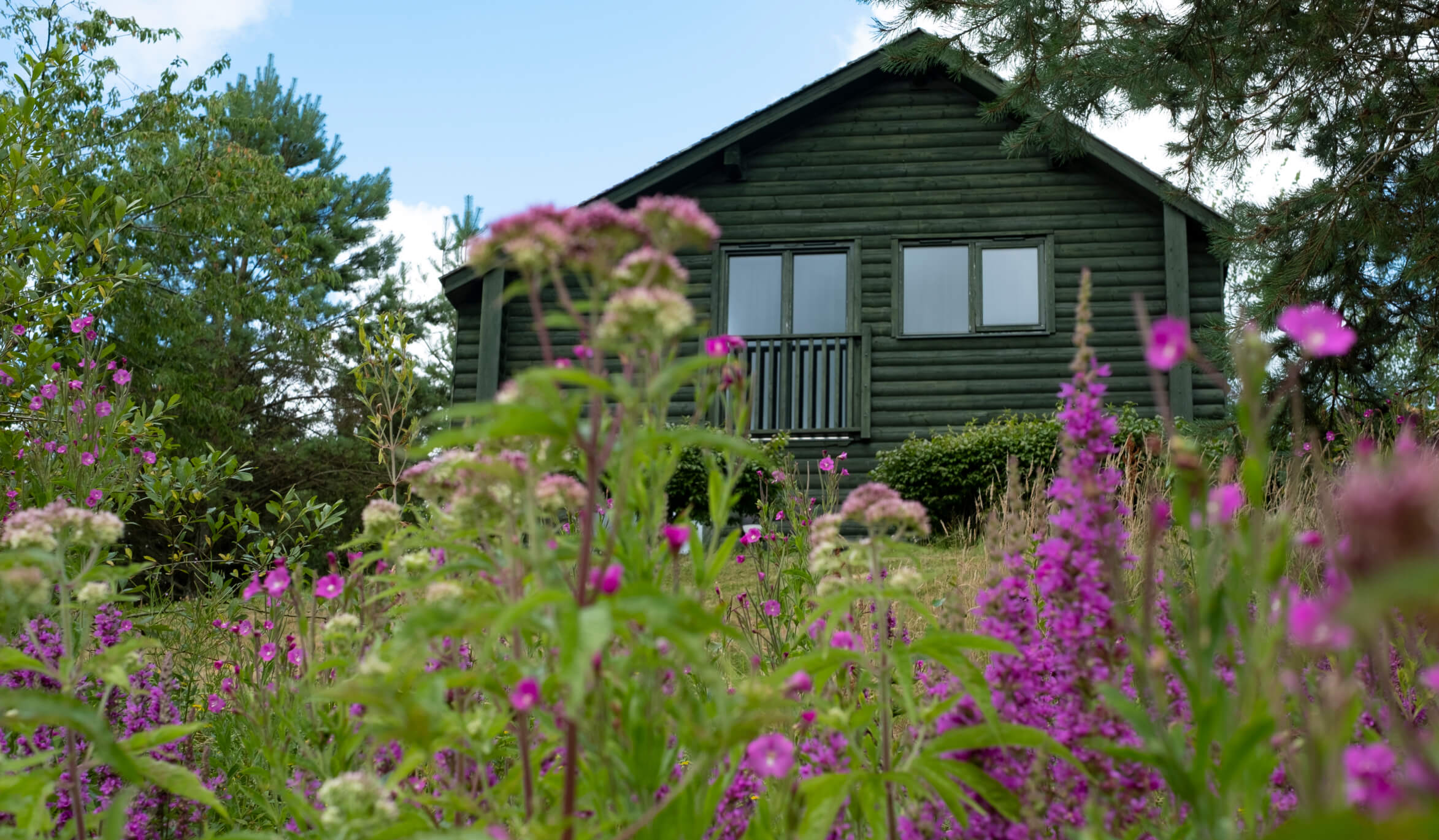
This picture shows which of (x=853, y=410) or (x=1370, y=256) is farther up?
(x=1370, y=256)

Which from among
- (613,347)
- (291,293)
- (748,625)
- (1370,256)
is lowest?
(748,625)

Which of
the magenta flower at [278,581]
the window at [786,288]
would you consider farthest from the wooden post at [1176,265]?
the magenta flower at [278,581]

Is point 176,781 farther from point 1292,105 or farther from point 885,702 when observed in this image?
point 1292,105

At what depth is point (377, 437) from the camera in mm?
4691

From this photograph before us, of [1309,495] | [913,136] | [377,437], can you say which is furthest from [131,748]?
[913,136]

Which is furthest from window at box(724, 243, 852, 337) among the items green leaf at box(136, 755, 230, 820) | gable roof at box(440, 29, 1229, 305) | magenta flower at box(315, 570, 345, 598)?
green leaf at box(136, 755, 230, 820)

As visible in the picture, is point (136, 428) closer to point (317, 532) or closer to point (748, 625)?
point (317, 532)

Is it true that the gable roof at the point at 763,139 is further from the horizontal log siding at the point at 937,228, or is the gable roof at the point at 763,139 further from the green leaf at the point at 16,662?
the green leaf at the point at 16,662

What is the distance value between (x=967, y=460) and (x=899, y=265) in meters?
3.24

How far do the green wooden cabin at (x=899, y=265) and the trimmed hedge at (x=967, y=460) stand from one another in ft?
4.28

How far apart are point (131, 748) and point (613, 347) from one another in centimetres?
100

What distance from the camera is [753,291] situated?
12531mm

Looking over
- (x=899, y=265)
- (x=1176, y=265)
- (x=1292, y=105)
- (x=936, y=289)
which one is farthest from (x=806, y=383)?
(x=1292, y=105)

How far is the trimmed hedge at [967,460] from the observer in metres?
9.66
